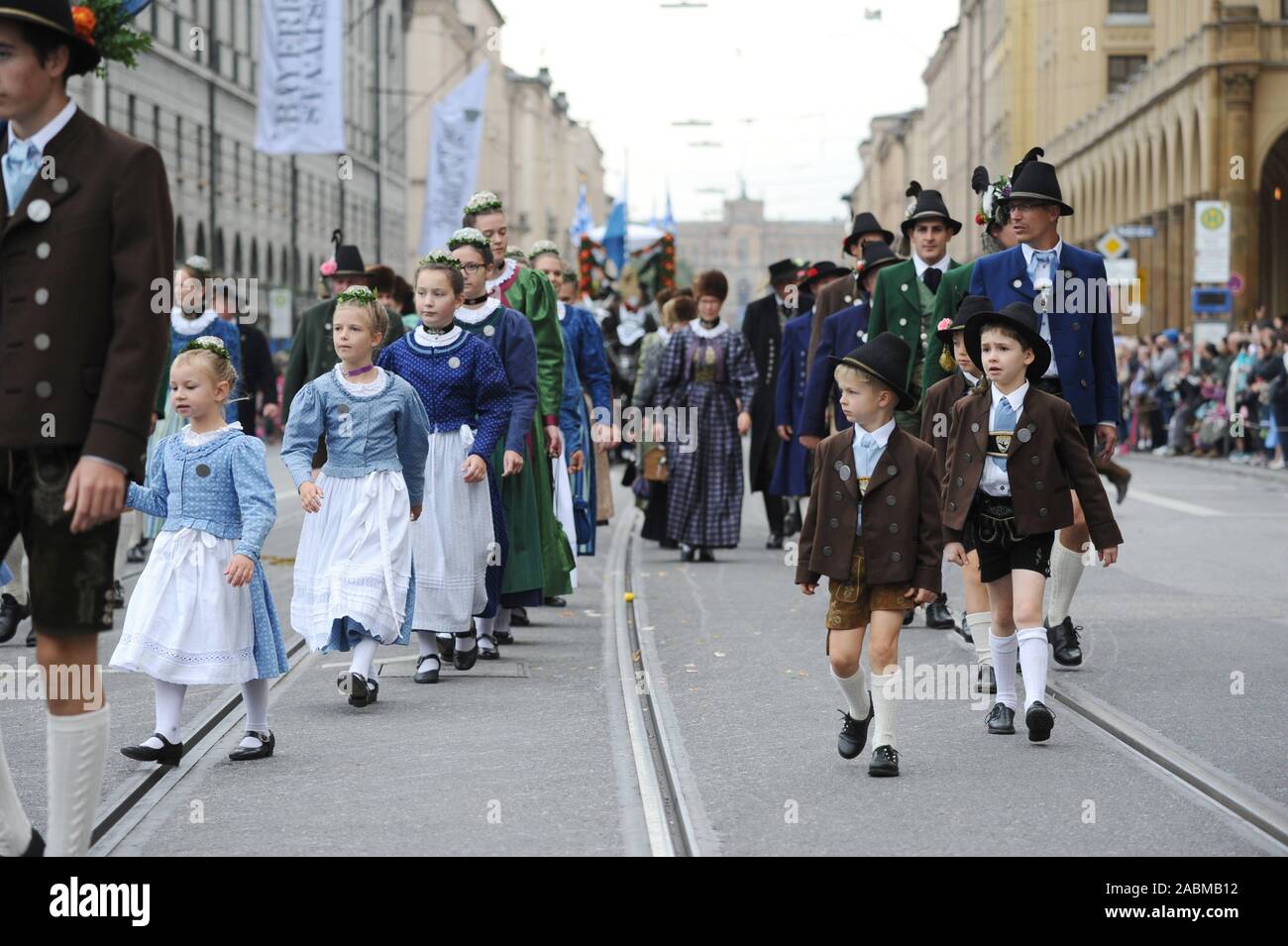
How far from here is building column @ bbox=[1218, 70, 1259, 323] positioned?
46938mm

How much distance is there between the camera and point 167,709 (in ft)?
23.1

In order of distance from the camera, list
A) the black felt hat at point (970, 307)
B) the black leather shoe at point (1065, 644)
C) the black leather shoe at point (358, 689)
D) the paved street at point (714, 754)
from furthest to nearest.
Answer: the black leather shoe at point (1065, 644)
the black felt hat at point (970, 307)
the black leather shoe at point (358, 689)
the paved street at point (714, 754)

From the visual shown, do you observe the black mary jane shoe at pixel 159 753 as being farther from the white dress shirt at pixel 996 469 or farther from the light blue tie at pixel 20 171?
the white dress shirt at pixel 996 469

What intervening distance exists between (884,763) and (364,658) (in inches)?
95.6

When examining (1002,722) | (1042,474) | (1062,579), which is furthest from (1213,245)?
(1002,722)

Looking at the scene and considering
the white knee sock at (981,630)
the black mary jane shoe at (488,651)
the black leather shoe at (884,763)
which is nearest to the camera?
the black leather shoe at (884,763)

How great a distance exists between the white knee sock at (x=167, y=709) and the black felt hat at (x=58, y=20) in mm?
2763

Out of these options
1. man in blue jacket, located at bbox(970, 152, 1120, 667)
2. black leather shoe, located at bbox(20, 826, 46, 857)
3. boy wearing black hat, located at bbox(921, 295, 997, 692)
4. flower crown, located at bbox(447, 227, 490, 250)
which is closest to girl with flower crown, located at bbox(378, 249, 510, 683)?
flower crown, located at bbox(447, 227, 490, 250)

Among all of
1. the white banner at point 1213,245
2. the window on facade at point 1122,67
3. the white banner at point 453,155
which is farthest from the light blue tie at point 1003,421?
the window on facade at point 1122,67

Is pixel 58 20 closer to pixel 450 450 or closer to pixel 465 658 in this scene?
pixel 450 450

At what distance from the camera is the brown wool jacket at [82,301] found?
458cm

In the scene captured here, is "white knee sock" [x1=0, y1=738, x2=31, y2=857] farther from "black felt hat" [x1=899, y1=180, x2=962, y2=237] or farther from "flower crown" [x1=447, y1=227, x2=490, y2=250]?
"black felt hat" [x1=899, y1=180, x2=962, y2=237]

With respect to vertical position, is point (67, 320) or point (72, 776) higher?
point (67, 320)
